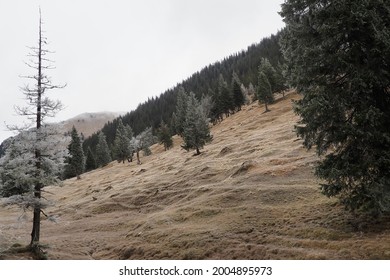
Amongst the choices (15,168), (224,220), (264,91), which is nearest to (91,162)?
(264,91)

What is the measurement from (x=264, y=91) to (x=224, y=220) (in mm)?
72848

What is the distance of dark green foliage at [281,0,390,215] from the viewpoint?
14.5 metres

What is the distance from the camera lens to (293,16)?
17.6 m

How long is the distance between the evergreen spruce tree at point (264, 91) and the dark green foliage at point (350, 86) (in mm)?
74927

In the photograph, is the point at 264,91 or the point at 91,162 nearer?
the point at 264,91

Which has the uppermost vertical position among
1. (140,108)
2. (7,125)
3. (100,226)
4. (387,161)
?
(140,108)

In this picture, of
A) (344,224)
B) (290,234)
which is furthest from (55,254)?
(344,224)

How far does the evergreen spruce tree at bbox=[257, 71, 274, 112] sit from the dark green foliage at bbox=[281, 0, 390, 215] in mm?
74927

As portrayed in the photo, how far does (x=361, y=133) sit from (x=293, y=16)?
700cm

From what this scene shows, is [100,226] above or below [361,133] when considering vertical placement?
below

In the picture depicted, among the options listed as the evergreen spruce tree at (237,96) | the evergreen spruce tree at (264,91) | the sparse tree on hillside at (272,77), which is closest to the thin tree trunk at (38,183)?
the evergreen spruce tree at (264,91)

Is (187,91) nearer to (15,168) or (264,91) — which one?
(264,91)

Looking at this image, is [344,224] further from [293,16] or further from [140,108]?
[140,108]

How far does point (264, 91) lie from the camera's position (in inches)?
3644
